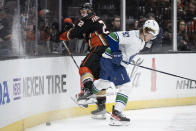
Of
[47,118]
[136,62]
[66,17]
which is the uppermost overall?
[66,17]

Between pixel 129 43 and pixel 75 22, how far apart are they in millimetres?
1378

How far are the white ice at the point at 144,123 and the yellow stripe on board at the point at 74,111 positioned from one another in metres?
0.09

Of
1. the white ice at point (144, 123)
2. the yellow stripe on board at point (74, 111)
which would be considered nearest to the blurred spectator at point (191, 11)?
the yellow stripe on board at point (74, 111)

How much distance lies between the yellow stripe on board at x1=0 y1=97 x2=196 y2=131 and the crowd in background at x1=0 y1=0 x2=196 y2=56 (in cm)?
75

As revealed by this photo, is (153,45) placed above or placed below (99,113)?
above

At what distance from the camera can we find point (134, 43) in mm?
7520

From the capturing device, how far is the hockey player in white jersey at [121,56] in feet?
24.7

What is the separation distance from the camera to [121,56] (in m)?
7.59

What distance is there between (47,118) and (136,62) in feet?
7.02

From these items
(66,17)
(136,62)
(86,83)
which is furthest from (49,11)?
(136,62)

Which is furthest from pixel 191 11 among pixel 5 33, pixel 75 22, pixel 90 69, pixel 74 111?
pixel 5 33

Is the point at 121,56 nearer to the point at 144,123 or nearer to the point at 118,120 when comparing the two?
the point at 118,120

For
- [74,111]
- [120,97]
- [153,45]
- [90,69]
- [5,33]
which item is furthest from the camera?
[153,45]

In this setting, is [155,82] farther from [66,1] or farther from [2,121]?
[2,121]
